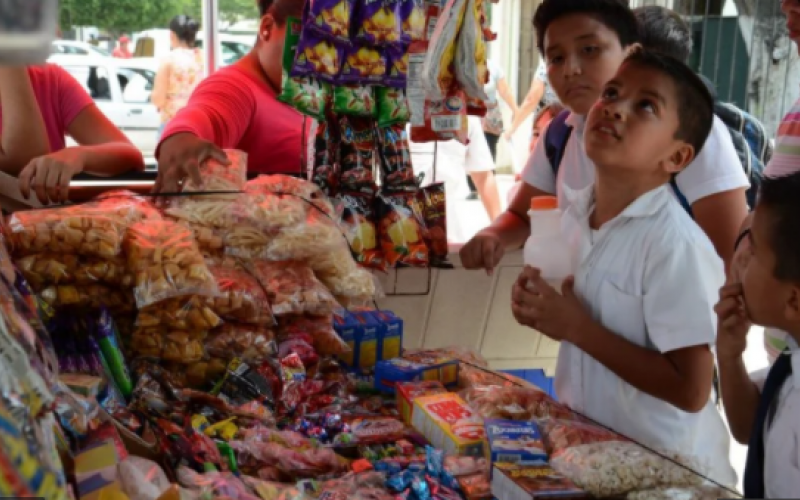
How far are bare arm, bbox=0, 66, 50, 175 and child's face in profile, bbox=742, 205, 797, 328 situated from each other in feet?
5.70

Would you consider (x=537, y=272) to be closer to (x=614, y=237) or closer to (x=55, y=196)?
(x=614, y=237)

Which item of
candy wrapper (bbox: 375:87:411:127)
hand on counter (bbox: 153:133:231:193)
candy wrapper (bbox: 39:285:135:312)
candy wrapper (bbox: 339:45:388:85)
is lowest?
candy wrapper (bbox: 39:285:135:312)

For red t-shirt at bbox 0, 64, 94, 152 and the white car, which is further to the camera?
the white car

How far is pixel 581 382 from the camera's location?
175 cm

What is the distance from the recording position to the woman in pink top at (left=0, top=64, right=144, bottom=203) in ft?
6.74

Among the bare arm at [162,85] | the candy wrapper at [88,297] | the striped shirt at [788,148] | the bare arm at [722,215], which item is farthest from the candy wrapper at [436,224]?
the bare arm at [162,85]

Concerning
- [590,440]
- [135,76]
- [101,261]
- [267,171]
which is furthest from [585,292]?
[135,76]

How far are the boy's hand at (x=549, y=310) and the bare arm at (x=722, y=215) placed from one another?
0.60 m

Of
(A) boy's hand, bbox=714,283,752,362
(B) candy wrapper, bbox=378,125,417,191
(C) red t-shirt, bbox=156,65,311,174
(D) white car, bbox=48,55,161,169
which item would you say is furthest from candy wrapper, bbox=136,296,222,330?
(D) white car, bbox=48,55,161,169

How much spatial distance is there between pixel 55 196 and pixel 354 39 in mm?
1013

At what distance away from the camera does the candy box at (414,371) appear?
5.76ft

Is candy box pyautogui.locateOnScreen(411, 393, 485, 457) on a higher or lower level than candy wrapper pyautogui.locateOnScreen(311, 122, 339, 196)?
lower

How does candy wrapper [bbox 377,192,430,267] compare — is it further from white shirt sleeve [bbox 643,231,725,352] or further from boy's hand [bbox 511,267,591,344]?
white shirt sleeve [bbox 643,231,725,352]

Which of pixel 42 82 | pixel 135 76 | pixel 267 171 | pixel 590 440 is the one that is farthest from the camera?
pixel 135 76
